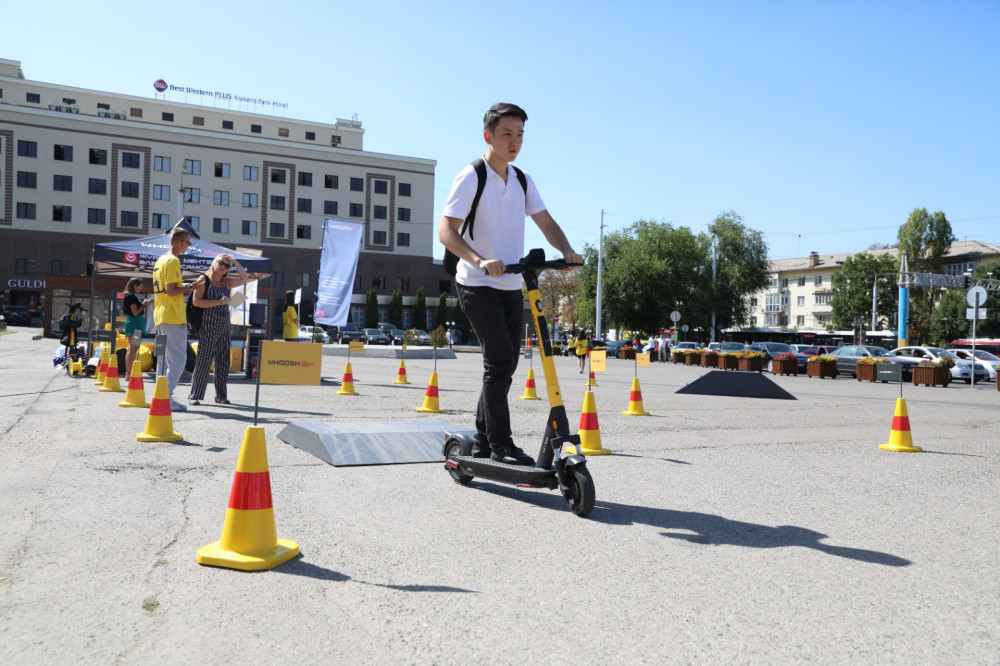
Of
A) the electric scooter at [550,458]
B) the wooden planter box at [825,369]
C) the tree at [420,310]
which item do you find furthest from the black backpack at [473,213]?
the tree at [420,310]

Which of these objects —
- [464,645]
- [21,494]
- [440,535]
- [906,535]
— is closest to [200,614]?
[464,645]

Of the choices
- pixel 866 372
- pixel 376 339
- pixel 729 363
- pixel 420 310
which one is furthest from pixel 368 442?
pixel 420 310

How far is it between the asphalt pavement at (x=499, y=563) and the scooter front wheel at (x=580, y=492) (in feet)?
0.26

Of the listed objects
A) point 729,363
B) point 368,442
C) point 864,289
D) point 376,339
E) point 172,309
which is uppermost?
point 864,289

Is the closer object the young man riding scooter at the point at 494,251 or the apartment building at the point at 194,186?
the young man riding scooter at the point at 494,251

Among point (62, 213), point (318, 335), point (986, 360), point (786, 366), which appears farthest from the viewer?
point (62, 213)

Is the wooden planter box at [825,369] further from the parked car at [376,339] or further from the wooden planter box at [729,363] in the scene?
the parked car at [376,339]

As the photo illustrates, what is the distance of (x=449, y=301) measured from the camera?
78.6 metres

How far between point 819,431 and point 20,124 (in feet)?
245

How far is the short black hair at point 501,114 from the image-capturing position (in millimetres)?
4809

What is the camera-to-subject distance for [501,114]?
15.8 ft

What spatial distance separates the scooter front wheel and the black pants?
0.58 metres

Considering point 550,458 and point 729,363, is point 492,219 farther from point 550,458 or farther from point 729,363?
point 729,363

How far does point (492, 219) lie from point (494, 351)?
0.80 meters
